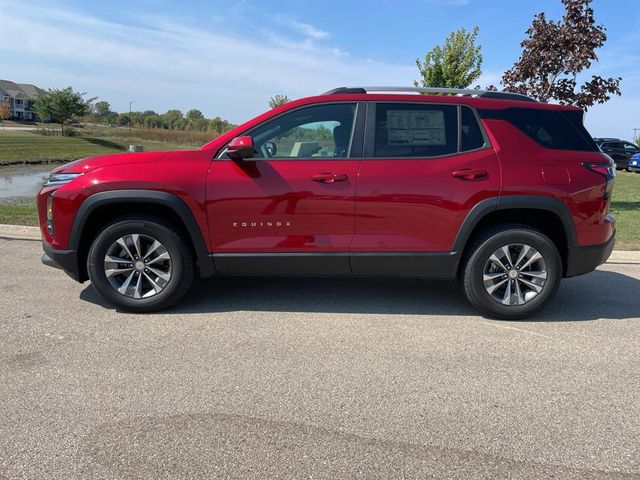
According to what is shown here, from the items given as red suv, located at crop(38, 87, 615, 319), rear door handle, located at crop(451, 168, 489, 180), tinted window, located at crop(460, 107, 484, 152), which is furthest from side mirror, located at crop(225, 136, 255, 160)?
tinted window, located at crop(460, 107, 484, 152)

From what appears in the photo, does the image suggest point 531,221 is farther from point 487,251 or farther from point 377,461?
point 377,461

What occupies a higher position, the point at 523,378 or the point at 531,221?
the point at 531,221

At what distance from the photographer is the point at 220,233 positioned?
4309mm

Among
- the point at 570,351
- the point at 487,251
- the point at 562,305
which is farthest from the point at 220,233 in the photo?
the point at 562,305

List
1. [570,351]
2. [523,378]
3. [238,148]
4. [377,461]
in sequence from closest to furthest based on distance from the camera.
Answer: [377,461]
[523,378]
[570,351]
[238,148]

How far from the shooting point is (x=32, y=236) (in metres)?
7.43

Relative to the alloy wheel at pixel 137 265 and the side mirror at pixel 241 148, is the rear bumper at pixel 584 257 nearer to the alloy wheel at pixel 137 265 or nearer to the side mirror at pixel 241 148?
the side mirror at pixel 241 148

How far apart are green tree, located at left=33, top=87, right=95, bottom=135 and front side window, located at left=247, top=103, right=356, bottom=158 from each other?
58.8 metres

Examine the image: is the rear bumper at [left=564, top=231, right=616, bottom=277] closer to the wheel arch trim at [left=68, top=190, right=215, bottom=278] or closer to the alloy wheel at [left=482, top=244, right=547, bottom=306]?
the alloy wheel at [left=482, top=244, right=547, bottom=306]

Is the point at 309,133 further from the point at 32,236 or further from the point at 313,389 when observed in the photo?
the point at 32,236

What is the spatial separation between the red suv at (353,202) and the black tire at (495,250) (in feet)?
0.04

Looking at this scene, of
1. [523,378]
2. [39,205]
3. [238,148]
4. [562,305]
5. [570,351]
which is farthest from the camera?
[562,305]

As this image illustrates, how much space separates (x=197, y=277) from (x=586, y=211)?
381 centimetres

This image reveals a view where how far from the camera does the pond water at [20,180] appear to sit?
48.6 feet
